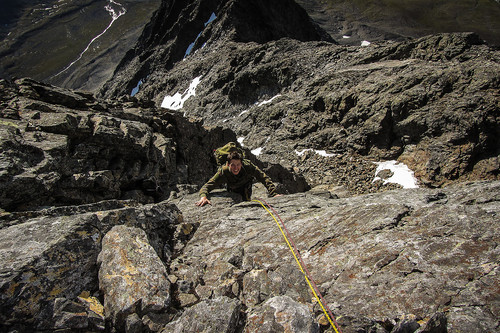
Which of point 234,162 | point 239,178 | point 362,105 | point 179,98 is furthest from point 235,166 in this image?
point 179,98

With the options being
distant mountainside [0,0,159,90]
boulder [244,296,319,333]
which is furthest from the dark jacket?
distant mountainside [0,0,159,90]

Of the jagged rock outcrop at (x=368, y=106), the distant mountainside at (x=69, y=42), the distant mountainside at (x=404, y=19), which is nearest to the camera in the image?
the jagged rock outcrop at (x=368, y=106)

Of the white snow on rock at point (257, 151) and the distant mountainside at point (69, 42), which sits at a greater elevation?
the distant mountainside at point (69, 42)

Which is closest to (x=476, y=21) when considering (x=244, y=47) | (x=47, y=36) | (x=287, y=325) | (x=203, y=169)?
(x=244, y=47)

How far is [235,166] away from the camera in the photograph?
8.33m

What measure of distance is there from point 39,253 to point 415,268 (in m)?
6.19

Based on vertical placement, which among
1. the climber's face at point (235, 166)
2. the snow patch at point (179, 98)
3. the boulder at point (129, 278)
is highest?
the snow patch at point (179, 98)

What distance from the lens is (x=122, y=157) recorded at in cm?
1127

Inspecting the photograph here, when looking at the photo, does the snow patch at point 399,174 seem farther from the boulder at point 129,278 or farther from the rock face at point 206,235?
the boulder at point 129,278

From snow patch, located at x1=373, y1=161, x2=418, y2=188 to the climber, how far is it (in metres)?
17.6

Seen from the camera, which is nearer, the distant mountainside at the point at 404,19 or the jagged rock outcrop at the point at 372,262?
the jagged rock outcrop at the point at 372,262

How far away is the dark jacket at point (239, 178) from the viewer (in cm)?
867

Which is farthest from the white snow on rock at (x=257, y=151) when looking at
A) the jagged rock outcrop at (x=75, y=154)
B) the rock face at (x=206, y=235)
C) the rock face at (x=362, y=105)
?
the jagged rock outcrop at (x=75, y=154)

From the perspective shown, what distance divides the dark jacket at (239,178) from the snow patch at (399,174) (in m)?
17.5
